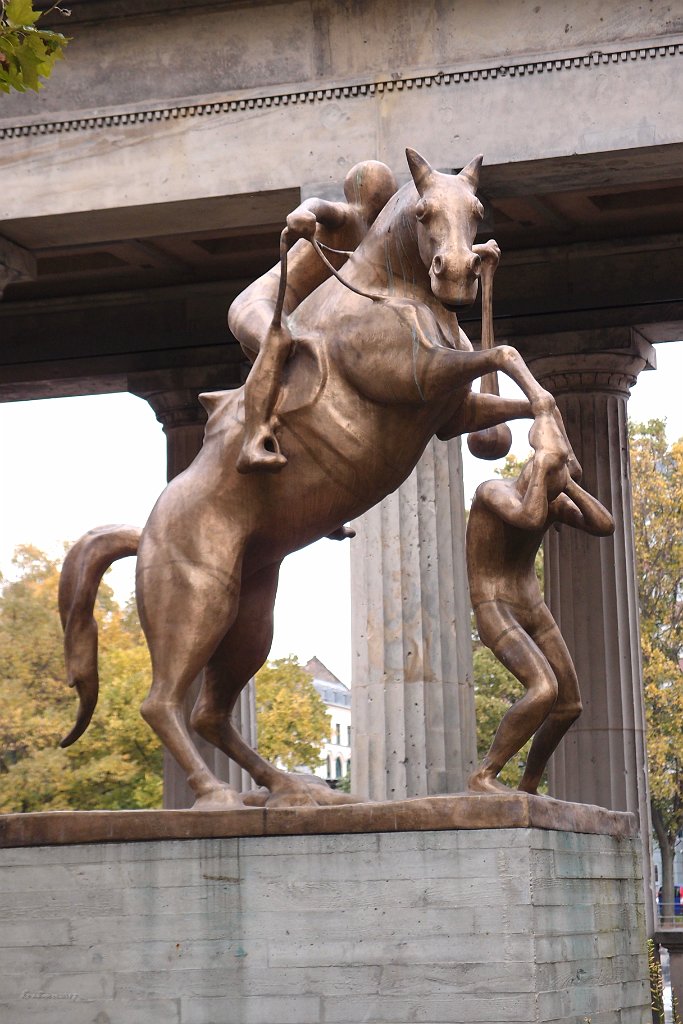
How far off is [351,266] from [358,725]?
7.81 m

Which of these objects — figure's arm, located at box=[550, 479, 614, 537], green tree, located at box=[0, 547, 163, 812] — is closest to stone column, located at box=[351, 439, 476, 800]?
figure's arm, located at box=[550, 479, 614, 537]

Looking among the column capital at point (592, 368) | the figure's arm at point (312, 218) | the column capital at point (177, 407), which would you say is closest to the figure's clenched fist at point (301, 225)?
the figure's arm at point (312, 218)

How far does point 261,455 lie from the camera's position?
964 cm

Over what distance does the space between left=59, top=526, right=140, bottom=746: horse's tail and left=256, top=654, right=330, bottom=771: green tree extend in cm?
4962

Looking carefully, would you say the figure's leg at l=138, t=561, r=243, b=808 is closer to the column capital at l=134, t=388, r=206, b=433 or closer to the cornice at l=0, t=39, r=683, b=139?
the cornice at l=0, t=39, r=683, b=139

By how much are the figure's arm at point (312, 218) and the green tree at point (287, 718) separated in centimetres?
5021

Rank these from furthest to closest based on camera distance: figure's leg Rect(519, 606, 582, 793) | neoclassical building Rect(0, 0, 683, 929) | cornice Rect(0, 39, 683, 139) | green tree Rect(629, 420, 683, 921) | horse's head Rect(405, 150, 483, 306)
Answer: green tree Rect(629, 420, 683, 921) → cornice Rect(0, 39, 683, 139) → neoclassical building Rect(0, 0, 683, 929) → figure's leg Rect(519, 606, 582, 793) → horse's head Rect(405, 150, 483, 306)

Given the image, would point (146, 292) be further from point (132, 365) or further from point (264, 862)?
point (264, 862)

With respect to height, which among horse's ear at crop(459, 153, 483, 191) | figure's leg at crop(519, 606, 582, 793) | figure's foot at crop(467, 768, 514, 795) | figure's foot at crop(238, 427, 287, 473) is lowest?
figure's foot at crop(467, 768, 514, 795)

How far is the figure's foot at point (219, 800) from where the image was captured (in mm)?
9664

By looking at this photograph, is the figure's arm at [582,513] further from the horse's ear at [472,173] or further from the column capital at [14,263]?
the column capital at [14,263]

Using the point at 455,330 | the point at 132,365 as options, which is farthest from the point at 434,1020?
the point at 132,365

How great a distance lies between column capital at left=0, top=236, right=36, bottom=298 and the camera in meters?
19.4

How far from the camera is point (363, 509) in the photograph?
33.0 feet
